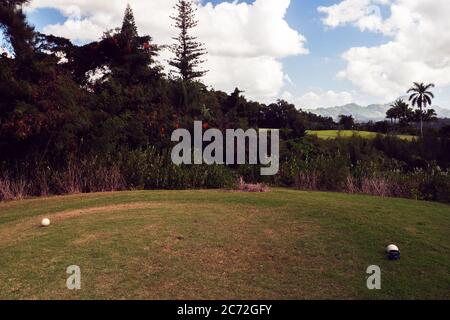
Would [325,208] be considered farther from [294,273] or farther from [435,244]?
[294,273]

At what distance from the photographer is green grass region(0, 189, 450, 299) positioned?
4.55 meters

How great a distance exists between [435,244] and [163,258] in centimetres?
381

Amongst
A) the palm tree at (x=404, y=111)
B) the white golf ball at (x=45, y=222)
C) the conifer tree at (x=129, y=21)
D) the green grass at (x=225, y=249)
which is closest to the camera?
the green grass at (x=225, y=249)

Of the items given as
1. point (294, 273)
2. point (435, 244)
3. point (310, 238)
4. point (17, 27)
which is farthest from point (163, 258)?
point (17, 27)

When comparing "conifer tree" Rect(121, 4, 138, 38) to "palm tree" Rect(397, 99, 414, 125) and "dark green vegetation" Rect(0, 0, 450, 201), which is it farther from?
"palm tree" Rect(397, 99, 414, 125)

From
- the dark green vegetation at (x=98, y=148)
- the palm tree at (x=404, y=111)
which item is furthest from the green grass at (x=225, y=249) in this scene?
the palm tree at (x=404, y=111)

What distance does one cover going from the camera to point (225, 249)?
5816 mm

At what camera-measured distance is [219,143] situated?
1680 centimetres

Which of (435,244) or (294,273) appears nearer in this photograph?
(294,273)

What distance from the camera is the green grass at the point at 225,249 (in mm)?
4551

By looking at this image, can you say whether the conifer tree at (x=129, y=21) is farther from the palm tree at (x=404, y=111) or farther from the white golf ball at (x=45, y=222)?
the palm tree at (x=404, y=111)

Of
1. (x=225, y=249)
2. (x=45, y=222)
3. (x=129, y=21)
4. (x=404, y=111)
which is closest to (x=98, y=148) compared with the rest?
(x=45, y=222)

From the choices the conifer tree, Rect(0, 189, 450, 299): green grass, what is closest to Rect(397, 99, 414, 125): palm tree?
the conifer tree
